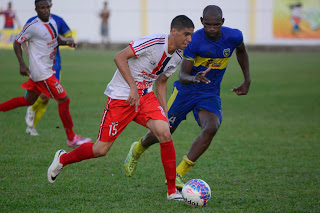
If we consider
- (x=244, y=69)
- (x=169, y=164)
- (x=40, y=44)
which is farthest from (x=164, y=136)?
(x=40, y=44)

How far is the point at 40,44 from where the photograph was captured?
8.47 m

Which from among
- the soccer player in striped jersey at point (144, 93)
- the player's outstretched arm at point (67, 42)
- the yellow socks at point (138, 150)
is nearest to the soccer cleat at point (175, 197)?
the soccer player in striped jersey at point (144, 93)

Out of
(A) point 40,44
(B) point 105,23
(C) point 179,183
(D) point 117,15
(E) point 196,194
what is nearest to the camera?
(E) point 196,194

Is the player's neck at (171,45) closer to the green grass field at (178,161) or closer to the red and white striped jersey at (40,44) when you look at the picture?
the green grass field at (178,161)

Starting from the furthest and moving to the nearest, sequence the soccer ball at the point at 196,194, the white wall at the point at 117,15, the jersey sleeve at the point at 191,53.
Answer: the white wall at the point at 117,15
the jersey sleeve at the point at 191,53
the soccer ball at the point at 196,194

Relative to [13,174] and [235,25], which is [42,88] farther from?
[235,25]

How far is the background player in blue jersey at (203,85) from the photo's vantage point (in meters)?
6.10

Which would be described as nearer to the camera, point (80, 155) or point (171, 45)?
point (171, 45)

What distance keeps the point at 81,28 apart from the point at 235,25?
11781 millimetres

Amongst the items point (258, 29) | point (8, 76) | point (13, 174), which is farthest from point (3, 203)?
point (258, 29)

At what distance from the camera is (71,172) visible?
6.69 meters

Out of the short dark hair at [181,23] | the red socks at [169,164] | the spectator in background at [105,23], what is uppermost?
the short dark hair at [181,23]

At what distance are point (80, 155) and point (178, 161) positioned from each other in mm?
2147

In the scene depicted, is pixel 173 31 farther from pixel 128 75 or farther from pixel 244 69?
pixel 244 69
